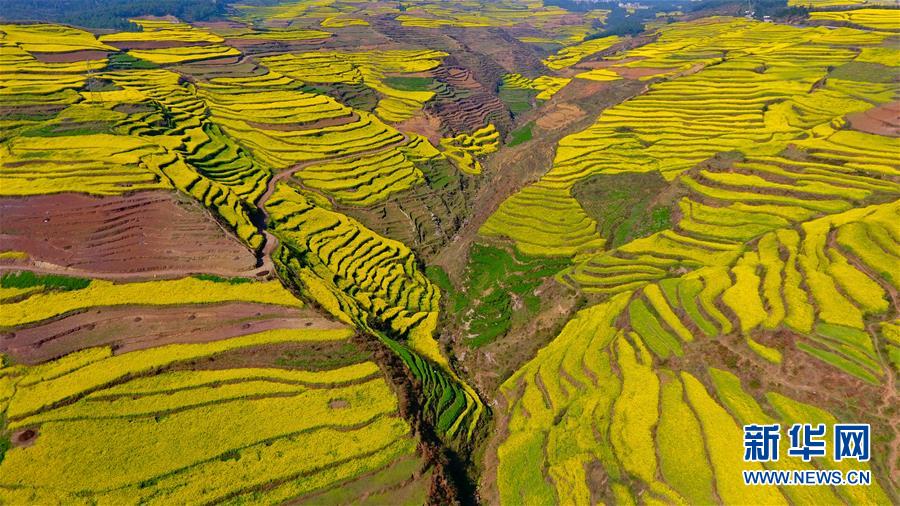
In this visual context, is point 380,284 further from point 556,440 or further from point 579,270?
point 556,440

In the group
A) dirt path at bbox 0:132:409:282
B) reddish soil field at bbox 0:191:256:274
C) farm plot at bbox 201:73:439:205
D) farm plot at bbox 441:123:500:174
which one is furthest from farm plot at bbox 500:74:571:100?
reddish soil field at bbox 0:191:256:274

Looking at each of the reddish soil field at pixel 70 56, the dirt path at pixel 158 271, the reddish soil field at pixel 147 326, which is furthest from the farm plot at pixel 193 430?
the reddish soil field at pixel 70 56

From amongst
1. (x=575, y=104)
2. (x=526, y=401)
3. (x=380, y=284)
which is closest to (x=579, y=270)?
(x=526, y=401)

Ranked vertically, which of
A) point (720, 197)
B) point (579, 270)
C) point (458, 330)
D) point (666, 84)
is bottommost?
point (458, 330)

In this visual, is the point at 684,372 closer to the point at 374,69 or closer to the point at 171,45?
the point at 374,69

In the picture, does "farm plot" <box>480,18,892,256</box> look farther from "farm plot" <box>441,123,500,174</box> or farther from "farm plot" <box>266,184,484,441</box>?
"farm plot" <box>441,123,500,174</box>

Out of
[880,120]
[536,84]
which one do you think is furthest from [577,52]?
[880,120]
